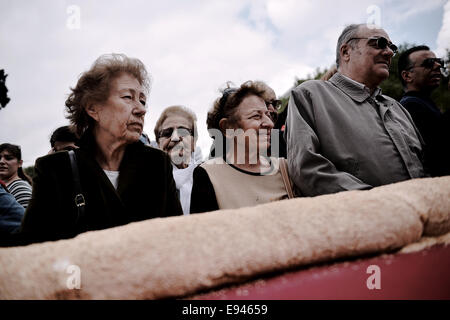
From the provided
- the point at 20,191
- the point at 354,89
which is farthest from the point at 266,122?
the point at 20,191

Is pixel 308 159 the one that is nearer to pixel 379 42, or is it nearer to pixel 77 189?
pixel 77 189

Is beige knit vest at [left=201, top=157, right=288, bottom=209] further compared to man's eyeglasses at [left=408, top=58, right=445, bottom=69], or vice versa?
man's eyeglasses at [left=408, top=58, right=445, bottom=69]

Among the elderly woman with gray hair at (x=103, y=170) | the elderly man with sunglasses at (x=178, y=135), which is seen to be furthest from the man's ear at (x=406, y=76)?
the elderly woman with gray hair at (x=103, y=170)

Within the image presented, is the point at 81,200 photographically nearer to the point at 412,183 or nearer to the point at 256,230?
the point at 256,230

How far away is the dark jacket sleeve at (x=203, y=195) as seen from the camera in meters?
2.05

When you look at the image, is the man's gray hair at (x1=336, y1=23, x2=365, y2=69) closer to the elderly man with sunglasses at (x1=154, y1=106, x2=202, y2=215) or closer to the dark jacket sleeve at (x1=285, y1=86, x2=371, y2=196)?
the dark jacket sleeve at (x1=285, y1=86, x2=371, y2=196)

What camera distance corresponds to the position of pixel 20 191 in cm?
351

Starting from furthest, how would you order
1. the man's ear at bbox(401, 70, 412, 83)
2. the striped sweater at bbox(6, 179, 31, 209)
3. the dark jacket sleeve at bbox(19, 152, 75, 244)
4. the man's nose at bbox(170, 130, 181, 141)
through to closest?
the man's ear at bbox(401, 70, 412, 83) → the man's nose at bbox(170, 130, 181, 141) → the striped sweater at bbox(6, 179, 31, 209) → the dark jacket sleeve at bbox(19, 152, 75, 244)

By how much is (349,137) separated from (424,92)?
8.09ft

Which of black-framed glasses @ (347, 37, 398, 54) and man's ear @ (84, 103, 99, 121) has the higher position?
black-framed glasses @ (347, 37, 398, 54)

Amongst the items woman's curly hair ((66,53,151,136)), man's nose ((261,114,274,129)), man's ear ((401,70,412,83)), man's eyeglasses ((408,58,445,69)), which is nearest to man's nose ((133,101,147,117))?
woman's curly hair ((66,53,151,136))

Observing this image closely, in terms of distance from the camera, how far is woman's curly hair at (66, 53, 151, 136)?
76.9 inches
